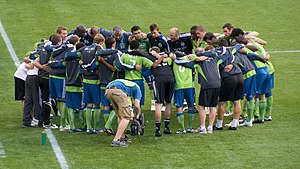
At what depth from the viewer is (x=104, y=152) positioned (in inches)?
724

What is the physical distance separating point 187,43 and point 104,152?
4.35 metres

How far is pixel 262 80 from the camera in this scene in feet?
68.3

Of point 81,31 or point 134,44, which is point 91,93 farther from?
point 81,31

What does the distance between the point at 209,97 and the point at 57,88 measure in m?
3.32

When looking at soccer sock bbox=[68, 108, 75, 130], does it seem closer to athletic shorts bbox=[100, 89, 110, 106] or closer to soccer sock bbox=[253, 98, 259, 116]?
athletic shorts bbox=[100, 89, 110, 106]

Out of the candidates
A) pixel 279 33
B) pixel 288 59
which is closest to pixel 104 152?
pixel 288 59

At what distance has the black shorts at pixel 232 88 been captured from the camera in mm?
20156

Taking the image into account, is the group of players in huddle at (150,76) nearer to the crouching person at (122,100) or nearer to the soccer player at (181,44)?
the soccer player at (181,44)

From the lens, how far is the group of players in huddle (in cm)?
1972

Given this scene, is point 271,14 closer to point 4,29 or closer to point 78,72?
point 4,29

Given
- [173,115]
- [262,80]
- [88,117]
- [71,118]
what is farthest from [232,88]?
[71,118]

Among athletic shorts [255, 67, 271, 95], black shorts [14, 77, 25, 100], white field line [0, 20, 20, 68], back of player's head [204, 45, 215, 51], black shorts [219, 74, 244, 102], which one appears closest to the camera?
back of player's head [204, 45, 215, 51]

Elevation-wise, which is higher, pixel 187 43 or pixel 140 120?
pixel 187 43

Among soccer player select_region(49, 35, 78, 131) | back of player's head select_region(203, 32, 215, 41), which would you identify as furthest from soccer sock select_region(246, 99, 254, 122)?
soccer player select_region(49, 35, 78, 131)
